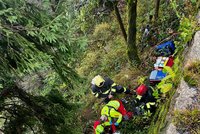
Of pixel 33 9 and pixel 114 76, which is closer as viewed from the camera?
pixel 33 9

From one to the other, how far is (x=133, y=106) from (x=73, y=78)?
3.23 meters

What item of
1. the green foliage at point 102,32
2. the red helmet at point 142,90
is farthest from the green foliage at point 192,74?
the green foliage at point 102,32

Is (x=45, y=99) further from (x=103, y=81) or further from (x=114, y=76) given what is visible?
(x=114, y=76)

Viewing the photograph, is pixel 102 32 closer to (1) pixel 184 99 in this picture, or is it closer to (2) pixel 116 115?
(2) pixel 116 115

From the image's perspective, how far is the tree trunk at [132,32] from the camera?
10.3 metres

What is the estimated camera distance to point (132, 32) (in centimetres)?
1098

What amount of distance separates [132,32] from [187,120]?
752cm

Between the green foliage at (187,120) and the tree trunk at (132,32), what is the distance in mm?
6757

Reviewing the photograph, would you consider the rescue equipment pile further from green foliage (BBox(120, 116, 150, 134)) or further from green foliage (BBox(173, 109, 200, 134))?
green foliage (BBox(173, 109, 200, 134))

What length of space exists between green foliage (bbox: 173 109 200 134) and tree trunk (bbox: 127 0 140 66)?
6757 mm

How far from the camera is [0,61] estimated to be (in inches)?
236

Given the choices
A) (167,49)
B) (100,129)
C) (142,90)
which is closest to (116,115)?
(100,129)

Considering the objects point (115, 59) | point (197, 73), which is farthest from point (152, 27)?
point (197, 73)

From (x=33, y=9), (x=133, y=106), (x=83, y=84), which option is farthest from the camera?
(x=133, y=106)
